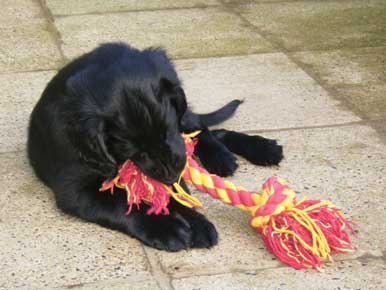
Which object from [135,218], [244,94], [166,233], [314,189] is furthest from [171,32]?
[166,233]

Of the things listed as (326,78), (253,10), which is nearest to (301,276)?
(326,78)

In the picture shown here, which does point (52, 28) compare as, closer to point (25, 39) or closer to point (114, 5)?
point (25, 39)

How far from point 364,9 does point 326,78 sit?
2.05 m

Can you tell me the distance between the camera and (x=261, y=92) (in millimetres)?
5848

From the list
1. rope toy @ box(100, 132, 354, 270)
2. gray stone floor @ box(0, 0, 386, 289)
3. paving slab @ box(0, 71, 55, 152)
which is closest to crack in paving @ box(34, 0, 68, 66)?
gray stone floor @ box(0, 0, 386, 289)

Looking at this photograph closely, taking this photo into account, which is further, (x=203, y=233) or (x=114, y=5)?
(x=114, y=5)

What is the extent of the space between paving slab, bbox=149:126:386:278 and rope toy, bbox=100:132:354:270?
3.5 inches

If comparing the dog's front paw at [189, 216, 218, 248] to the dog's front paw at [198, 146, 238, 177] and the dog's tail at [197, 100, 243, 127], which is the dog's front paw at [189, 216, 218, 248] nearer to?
the dog's front paw at [198, 146, 238, 177]

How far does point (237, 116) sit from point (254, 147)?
72cm

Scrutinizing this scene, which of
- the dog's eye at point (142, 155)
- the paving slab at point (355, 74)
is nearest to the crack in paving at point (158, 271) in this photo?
the dog's eye at point (142, 155)

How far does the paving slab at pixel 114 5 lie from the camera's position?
780cm

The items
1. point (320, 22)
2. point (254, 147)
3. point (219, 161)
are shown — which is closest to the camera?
point (219, 161)

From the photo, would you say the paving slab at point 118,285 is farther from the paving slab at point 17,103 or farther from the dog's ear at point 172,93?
the paving slab at point 17,103

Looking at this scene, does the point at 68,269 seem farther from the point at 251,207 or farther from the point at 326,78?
the point at 326,78
